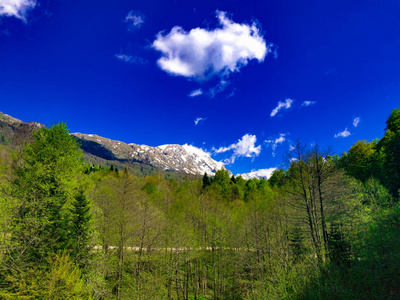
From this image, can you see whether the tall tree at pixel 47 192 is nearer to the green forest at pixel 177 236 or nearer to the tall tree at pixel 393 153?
the green forest at pixel 177 236

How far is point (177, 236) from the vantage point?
24484mm

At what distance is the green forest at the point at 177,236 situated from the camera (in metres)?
11.5

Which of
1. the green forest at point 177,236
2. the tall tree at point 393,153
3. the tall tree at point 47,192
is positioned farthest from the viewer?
the tall tree at point 393,153

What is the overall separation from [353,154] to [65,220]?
5821 centimetres

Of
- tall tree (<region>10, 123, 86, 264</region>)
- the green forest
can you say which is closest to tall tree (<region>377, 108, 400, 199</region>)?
the green forest

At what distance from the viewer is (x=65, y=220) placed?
1550 centimetres

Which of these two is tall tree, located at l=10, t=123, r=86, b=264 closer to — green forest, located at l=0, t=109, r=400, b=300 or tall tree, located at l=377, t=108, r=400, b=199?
green forest, located at l=0, t=109, r=400, b=300

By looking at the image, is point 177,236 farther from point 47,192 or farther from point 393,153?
point 393,153

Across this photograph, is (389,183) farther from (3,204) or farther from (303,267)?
(3,204)

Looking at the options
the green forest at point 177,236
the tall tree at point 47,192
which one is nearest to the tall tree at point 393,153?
the green forest at point 177,236

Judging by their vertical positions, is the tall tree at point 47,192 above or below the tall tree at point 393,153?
below

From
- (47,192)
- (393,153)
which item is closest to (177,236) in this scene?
(47,192)

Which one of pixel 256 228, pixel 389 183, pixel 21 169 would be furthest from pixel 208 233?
pixel 389 183

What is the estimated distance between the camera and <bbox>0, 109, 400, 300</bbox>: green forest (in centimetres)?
1149
